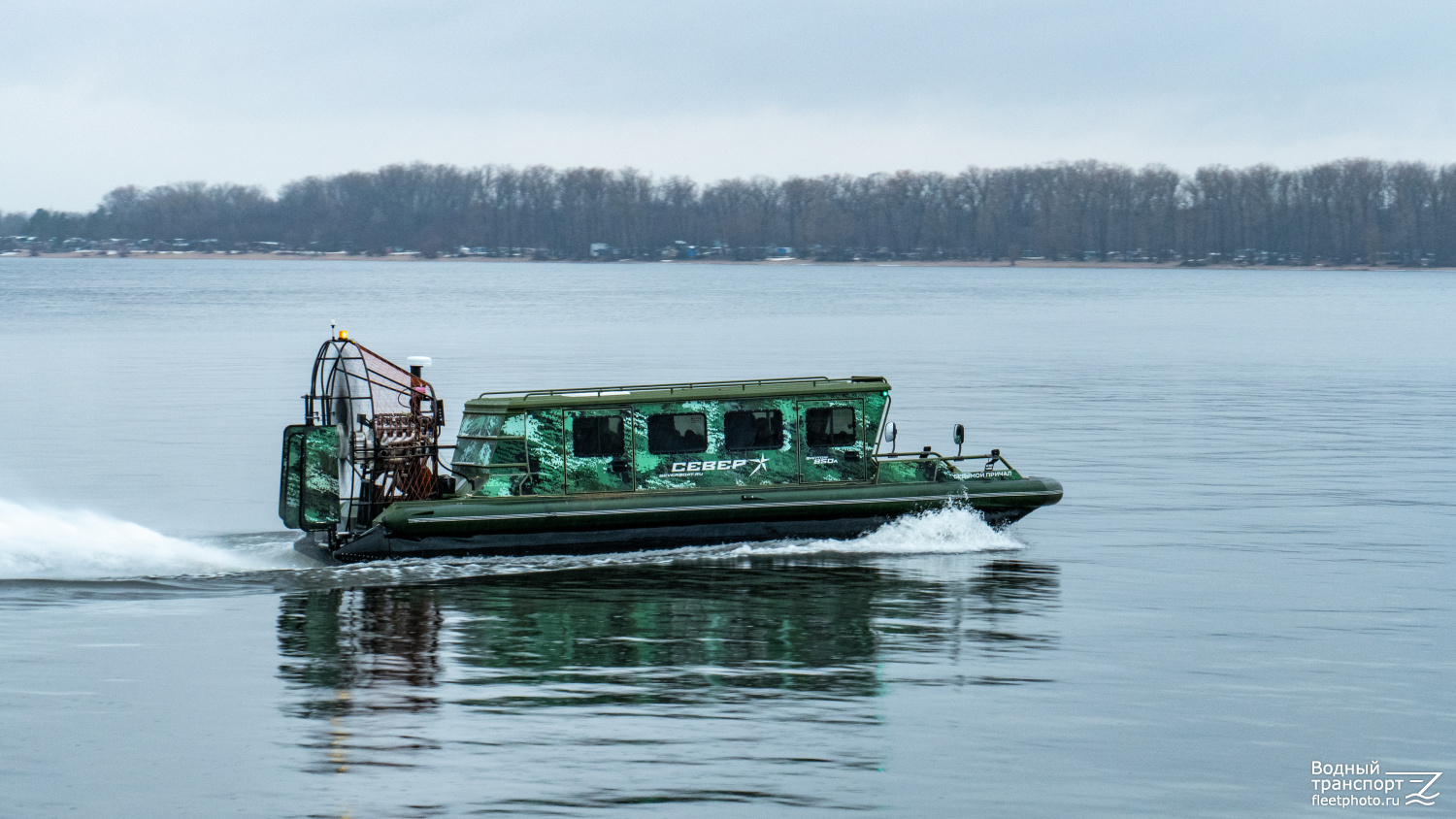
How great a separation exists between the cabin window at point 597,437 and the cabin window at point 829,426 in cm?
288

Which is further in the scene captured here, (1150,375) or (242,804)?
(1150,375)

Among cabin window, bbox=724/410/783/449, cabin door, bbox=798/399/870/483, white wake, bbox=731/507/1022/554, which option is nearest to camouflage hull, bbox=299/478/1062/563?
white wake, bbox=731/507/1022/554

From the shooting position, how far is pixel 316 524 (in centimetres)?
2275

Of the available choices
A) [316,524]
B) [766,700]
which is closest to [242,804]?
[766,700]

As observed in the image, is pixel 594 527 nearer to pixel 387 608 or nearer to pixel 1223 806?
pixel 387 608

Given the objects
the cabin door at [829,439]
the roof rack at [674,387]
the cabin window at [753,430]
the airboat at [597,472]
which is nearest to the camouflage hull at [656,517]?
the airboat at [597,472]

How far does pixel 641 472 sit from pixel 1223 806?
1246 centimetres

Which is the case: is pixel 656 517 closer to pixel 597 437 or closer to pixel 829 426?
pixel 597 437

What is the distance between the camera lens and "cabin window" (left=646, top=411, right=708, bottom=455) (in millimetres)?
24625

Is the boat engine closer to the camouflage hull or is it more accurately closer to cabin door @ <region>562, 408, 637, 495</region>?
the camouflage hull

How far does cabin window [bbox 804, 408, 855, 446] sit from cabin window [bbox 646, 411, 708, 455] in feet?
5.29

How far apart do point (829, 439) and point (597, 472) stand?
3.60 m

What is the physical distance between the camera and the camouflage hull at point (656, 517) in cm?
2328

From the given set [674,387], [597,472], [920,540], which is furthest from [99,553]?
[920,540]
